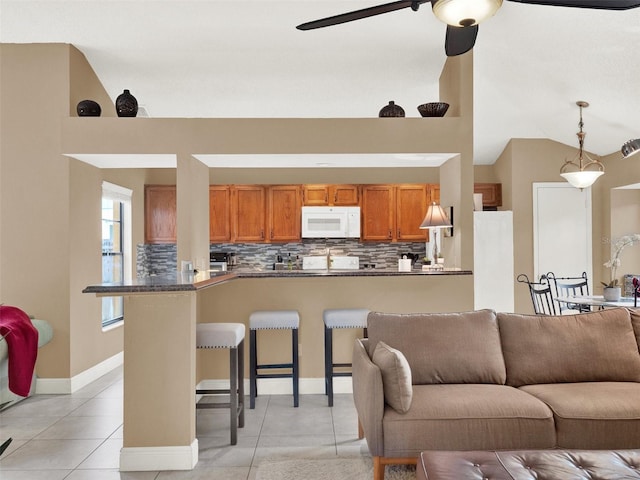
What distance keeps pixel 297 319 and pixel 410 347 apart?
125 centimetres

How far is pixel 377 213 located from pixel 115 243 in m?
3.60

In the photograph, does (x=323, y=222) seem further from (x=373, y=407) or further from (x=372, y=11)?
(x=372, y=11)

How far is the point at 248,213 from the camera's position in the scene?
22.5 feet

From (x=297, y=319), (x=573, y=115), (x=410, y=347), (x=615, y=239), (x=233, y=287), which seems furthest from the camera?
(x=615, y=239)

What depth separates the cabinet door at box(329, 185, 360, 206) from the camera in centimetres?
688

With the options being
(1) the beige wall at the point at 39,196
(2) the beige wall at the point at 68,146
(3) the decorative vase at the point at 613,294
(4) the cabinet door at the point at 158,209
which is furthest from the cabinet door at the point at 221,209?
(3) the decorative vase at the point at 613,294

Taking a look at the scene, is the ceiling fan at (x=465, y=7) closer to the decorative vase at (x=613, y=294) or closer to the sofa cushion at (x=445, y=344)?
the sofa cushion at (x=445, y=344)

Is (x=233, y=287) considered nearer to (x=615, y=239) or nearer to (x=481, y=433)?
(x=481, y=433)

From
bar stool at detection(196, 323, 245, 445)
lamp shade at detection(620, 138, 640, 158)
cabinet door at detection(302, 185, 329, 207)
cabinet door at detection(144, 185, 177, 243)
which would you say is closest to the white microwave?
cabinet door at detection(302, 185, 329, 207)

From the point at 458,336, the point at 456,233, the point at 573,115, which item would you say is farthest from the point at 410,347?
the point at 573,115

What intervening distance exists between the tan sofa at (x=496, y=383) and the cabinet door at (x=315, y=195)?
411 centimetres

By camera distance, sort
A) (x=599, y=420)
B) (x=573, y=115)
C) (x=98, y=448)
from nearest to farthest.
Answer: (x=599, y=420) < (x=98, y=448) < (x=573, y=115)

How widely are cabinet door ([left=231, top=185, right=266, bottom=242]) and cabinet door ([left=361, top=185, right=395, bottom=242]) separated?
4.89 feet

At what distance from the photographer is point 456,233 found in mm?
4355
